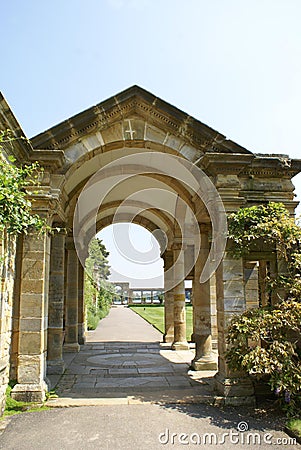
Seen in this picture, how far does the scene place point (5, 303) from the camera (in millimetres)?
4918

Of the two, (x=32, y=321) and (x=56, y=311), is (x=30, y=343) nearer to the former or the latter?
(x=32, y=321)

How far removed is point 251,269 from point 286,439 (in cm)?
306

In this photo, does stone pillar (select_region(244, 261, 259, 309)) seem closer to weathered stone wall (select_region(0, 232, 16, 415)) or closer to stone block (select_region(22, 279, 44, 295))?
stone block (select_region(22, 279, 44, 295))

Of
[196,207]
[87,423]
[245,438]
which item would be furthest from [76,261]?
[245,438]

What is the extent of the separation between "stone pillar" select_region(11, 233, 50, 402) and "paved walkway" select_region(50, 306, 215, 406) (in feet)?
1.30

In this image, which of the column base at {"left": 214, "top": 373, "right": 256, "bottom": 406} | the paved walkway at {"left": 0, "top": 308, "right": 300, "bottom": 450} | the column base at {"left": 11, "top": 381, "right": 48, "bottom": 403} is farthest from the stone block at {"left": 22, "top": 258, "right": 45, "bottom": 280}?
the column base at {"left": 214, "top": 373, "right": 256, "bottom": 406}

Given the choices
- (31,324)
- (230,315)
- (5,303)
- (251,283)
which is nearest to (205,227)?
(251,283)

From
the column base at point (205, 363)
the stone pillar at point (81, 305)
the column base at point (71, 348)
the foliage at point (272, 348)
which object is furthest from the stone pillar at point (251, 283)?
the stone pillar at point (81, 305)

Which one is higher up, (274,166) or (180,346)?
(274,166)

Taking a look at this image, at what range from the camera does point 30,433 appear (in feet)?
13.5

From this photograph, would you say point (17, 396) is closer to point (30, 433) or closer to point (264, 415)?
point (30, 433)

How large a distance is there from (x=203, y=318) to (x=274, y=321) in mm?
2655

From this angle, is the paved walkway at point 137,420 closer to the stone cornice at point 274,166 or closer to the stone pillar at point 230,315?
the stone pillar at point 230,315

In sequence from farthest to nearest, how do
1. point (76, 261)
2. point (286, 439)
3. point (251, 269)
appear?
point (76, 261) → point (251, 269) → point (286, 439)
